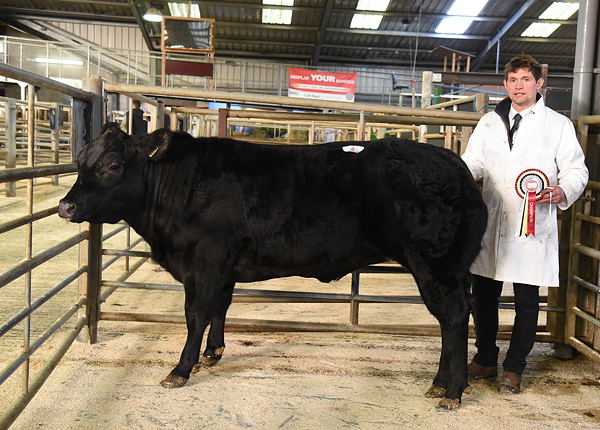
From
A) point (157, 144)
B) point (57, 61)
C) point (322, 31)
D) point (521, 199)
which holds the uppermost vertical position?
point (322, 31)

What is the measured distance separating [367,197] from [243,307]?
6.59 feet

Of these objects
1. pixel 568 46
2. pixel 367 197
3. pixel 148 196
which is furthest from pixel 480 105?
pixel 568 46

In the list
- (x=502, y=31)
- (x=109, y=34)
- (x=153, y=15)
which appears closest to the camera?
(x=153, y=15)

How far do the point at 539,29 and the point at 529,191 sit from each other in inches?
876

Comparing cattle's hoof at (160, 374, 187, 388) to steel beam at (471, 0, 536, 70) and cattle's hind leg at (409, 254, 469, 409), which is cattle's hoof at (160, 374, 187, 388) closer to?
cattle's hind leg at (409, 254, 469, 409)

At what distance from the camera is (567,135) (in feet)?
10.7

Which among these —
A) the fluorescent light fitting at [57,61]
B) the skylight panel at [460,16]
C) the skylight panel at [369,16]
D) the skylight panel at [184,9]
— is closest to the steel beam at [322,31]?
the skylight panel at [369,16]

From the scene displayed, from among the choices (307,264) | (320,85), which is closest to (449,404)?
(307,264)

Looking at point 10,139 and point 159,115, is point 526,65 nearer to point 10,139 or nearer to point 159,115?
point 159,115

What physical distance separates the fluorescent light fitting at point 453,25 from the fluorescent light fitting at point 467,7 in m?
0.30

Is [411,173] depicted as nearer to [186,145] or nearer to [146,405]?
[186,145]

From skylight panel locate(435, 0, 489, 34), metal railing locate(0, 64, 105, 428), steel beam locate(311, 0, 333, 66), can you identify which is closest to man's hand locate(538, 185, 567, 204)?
metal railing locate(0, 64, 105, 428)

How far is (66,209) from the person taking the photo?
3160mm

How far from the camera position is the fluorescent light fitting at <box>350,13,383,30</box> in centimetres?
2231
